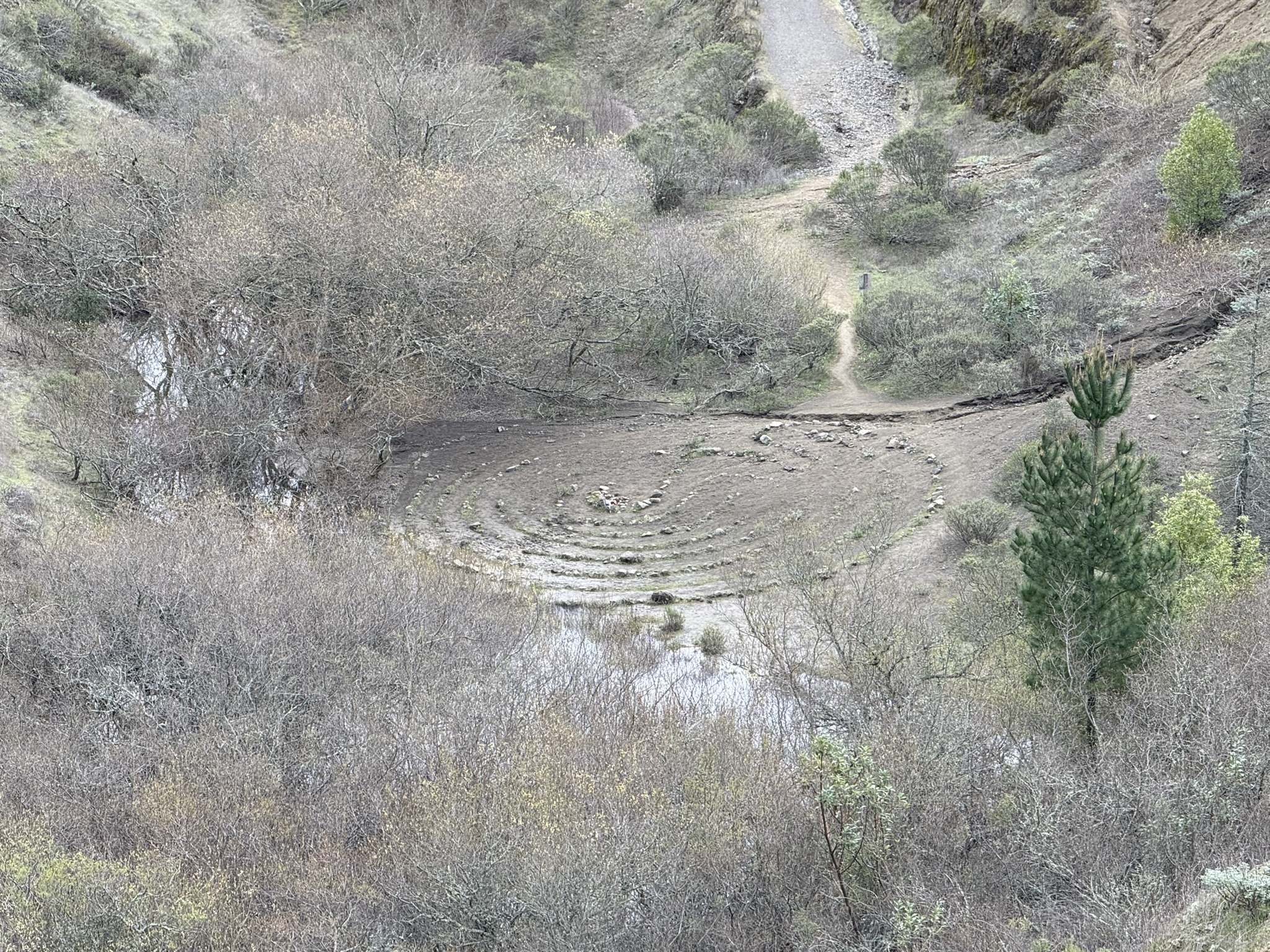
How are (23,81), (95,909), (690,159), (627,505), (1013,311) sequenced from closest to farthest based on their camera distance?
1. (95,909)
2. (627,505)
3. (1013,311)
4. (23,81)
5. (690,159)

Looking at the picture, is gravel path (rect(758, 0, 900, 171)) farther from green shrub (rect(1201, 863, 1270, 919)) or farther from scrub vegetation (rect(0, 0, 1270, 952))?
green shrub (rect(1201, 863, 1270, 919))

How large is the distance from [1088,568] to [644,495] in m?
12.4

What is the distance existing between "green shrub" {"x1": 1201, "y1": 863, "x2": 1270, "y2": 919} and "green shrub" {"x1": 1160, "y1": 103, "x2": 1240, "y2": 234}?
71.2 feet

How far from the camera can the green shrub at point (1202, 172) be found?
25.2 metres

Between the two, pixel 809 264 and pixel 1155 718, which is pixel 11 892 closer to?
pixel 1155 718

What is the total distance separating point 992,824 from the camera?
11.5 m

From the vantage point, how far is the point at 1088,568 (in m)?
12.4

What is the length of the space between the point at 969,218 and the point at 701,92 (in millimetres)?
16521

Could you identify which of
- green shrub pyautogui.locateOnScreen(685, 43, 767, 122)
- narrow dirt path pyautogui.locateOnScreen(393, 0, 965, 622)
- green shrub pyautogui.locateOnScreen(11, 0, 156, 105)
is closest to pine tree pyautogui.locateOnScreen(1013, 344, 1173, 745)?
narrow dirt path pyautogui.locateOnScreen(393, 0, 965, 622)

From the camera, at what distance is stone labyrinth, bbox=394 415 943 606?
20.7 m

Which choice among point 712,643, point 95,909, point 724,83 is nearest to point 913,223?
point 724,83

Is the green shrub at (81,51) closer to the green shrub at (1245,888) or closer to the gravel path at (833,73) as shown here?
the gravel path at (833,73)

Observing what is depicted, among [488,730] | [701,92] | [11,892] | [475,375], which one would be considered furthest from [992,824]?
[701,92]

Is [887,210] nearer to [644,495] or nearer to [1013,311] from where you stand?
[1013,311]
